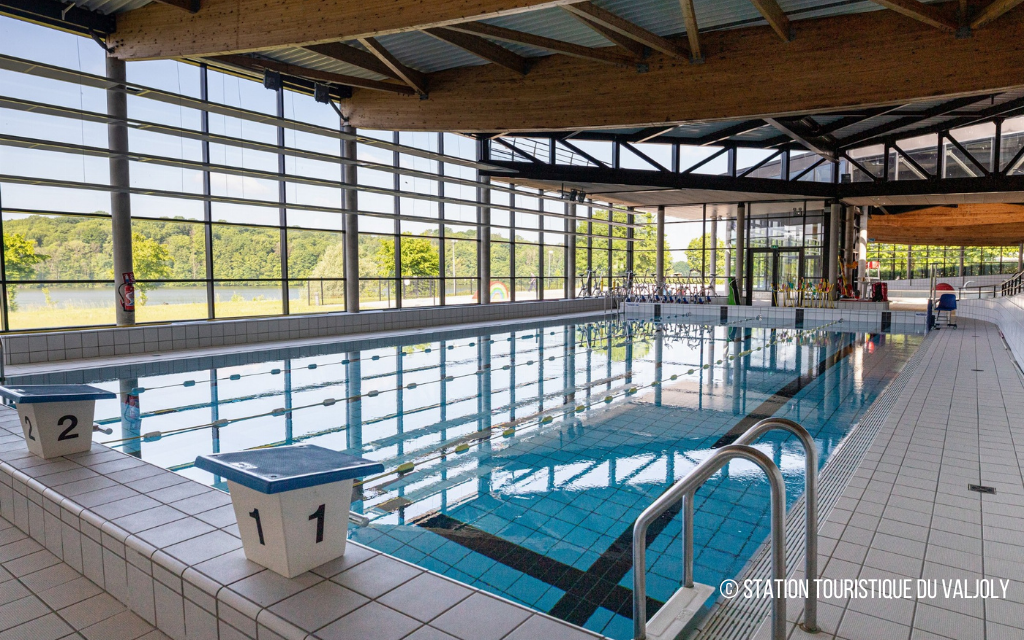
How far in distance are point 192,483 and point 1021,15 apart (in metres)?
7.11

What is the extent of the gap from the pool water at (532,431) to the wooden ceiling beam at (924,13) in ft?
11.4

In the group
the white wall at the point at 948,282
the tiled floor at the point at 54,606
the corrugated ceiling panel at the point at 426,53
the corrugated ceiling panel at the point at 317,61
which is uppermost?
the corrugated ceiling panel at the point at 317,61

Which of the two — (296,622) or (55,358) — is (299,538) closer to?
(296,622)

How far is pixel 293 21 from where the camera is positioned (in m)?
5.46

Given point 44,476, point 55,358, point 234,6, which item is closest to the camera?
point 44,476

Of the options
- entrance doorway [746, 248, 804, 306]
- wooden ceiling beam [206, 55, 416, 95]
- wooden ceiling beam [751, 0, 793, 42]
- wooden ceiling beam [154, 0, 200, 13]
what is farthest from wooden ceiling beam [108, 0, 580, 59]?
entrance doorway [746, 248, 804, 306]

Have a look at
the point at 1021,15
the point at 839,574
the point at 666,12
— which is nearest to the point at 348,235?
the point at 666,12

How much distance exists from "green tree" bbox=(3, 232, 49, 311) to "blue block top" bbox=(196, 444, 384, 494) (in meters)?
8.34

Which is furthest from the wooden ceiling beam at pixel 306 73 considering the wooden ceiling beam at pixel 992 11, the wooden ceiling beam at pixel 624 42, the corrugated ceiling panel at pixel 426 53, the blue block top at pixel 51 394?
the wooden ceiling beam at pixel 992 11

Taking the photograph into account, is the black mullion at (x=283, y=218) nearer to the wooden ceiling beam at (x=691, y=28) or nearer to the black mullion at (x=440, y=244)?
the black mullion at (x=440, y=244)

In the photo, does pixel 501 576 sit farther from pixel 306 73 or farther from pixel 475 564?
pixel 306 73

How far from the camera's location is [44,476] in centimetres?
288

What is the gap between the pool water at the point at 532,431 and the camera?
307 cm

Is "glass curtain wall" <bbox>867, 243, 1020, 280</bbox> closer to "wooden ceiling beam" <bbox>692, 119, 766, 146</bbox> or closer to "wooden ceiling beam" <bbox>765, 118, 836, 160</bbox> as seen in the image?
"wooden ceiling beam" <bbox>765, 118, 836, 160</bbox>
